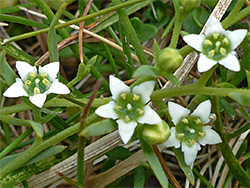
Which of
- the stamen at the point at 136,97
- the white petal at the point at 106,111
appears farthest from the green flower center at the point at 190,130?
the white petal at the point at 106,111

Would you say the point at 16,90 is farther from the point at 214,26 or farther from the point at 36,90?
the point at 214,26

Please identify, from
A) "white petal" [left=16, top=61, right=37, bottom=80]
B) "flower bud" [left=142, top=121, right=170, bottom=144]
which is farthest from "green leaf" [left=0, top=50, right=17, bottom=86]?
"flower bud" [left=142, top=121, right=170, bottom=144]

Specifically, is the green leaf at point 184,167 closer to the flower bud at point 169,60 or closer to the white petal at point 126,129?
the white petal at point 126,129

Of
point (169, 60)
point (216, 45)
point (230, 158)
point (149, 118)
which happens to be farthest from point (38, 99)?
point (230, 158)

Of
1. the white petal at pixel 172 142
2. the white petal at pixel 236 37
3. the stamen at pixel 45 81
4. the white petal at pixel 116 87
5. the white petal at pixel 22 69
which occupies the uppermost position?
the white petal at pixel 22 69

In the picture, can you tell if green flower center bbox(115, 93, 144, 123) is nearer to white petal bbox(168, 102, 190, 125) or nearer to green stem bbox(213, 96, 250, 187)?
white petal bbox(168, 102, 190, 125)

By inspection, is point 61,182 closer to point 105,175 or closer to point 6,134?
point 105,175

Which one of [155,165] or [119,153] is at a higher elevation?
[119,153]
